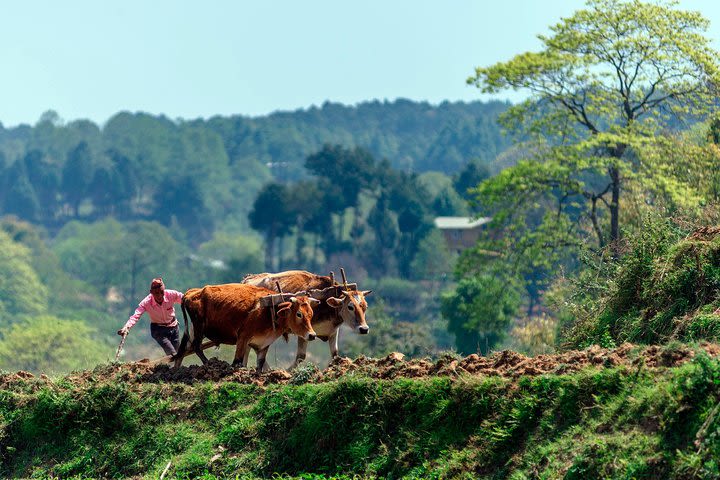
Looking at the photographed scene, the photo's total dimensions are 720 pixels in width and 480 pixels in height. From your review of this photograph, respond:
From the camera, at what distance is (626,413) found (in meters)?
12.6

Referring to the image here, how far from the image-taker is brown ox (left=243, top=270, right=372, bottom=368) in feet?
59.7

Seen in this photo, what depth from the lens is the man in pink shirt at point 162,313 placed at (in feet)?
59.1

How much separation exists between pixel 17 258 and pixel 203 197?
2288 inches

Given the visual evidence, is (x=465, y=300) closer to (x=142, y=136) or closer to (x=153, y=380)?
(x=153, y=380)

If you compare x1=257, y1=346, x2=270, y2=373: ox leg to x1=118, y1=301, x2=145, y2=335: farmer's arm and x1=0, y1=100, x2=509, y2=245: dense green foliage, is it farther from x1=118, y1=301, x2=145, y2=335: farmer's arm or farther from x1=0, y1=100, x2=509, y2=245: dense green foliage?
x1=0, y1=100, x2=509, y2=245: dense green foliage

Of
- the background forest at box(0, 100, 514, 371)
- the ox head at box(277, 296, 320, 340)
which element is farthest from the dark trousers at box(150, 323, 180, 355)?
the background forest at box(0, 100, 514, 371)

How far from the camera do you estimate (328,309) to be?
60.7ft

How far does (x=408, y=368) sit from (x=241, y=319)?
3183 mm

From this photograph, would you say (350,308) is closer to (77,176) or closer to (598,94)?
(598,94)

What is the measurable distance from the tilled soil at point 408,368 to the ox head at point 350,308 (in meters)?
1.50

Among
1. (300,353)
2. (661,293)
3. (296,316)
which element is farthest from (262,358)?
(661,293)

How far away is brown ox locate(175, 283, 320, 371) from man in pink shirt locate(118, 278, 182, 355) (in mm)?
401

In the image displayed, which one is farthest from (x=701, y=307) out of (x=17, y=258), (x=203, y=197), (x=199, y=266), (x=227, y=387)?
(x=203, y=197)

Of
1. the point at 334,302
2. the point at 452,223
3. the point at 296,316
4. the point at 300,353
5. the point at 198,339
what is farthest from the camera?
the point at 452,223
